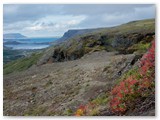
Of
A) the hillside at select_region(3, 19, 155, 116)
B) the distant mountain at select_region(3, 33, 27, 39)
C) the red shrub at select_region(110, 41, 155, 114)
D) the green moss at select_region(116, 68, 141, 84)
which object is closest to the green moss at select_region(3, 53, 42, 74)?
the hillside at select_region(3, 19, 155, 116)

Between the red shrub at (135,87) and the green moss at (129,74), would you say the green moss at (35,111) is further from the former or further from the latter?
the green moss at (129,74)

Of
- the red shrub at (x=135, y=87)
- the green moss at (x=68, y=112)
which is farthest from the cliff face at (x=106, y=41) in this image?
the green moss at (x=68, y=112)

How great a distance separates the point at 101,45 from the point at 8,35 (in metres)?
4.47

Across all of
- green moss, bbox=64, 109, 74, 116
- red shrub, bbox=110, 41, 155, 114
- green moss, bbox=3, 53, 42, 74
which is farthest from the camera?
green moss, bbox=3, 53, 42, 74

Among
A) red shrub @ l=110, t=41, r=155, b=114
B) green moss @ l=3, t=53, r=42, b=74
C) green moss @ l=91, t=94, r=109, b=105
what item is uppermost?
green moss @ l=3, t=53, r=42, b=74

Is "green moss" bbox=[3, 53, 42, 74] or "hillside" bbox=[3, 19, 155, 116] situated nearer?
"hillside" bbox=[3, 19, 155, 116]

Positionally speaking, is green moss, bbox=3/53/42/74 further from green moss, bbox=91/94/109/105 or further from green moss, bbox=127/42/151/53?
green moss, bbox=127/42/151/53

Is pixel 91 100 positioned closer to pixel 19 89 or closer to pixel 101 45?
pixel 19 89

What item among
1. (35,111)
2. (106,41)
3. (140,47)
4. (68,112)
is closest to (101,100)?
(68,112)

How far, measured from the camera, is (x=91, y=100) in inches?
557

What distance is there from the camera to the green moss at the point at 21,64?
46.0 ft

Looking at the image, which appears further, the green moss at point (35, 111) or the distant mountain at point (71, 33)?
the distant mountain at point (71, 33)

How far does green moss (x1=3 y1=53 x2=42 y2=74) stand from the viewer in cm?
1402

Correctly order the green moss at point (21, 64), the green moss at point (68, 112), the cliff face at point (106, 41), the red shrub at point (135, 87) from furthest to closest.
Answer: the cliff face at point (106, 41), the green moss at point (21, 64), the green moss at point (68, 112), the red shrub at point (135, 87)
